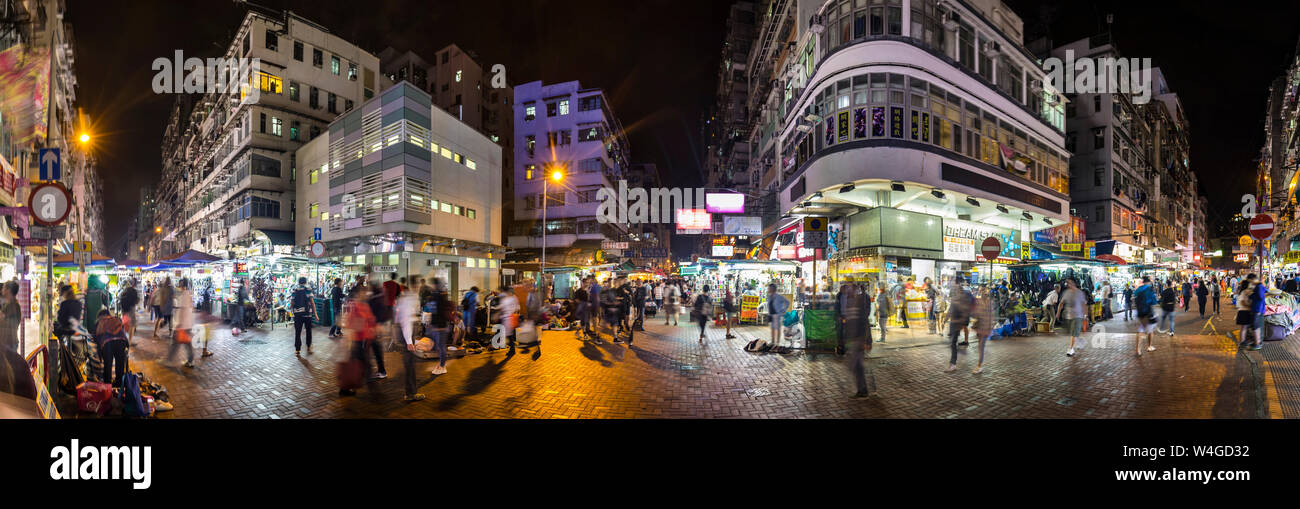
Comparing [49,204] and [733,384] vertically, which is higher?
[49,204]

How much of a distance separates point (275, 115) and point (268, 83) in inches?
81.9

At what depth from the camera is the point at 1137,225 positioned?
125 feet

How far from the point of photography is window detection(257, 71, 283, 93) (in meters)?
32.4

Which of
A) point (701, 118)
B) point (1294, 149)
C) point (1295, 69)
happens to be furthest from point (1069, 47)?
point (701, 118)

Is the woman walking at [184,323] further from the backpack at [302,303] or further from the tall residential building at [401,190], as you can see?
the tall residential building at [401,190]

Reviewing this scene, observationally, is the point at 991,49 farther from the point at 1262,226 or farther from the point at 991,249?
the point at 1262,226

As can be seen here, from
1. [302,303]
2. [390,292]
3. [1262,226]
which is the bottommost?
[302,303]

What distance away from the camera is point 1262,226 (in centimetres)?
979

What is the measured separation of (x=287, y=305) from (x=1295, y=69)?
186 feet

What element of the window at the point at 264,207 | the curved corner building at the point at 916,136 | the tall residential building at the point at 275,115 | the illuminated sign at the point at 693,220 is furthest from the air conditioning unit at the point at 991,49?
the window at the point at 264,207

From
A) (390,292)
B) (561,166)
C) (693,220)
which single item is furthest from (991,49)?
(561,166)

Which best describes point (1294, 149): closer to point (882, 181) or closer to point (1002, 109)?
point (1002, 109)

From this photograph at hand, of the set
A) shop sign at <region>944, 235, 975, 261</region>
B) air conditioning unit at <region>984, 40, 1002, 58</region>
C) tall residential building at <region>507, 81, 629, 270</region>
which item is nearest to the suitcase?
shop sign at <region>944, 235, 975, 261</region>

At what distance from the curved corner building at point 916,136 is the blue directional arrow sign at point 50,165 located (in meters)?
19.9
